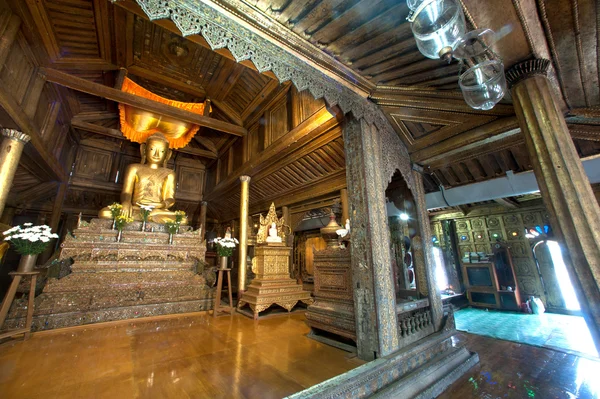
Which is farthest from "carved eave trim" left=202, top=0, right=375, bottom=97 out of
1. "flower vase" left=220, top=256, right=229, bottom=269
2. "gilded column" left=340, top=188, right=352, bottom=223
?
"flower vase" left=220, top=256, right=229, bottom=269

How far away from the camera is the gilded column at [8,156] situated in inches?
A: 141

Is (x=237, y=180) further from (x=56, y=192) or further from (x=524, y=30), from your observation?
(x=524, y=30)

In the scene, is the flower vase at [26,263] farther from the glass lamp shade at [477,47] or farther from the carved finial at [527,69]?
the carved finial at [527,69]

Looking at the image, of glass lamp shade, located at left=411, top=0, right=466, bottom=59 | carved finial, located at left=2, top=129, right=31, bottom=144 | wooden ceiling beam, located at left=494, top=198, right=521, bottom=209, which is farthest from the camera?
wooden ceiling beam, located at left=494, top=198, right=521, bottom=209

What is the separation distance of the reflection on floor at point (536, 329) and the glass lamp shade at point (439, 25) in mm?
4237

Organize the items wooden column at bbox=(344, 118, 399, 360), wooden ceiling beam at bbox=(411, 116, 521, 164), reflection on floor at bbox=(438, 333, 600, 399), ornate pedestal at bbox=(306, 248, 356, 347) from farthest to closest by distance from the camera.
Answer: ornate pedestal at bbox=(306, 248, 356, 347) → wooden ceiling beam at bbox=(411, 116, 521, 164) → wooden column at bbox=(344, 118, 399, 360) → reflection on floor at bbox=(438, 333, 600, 399)

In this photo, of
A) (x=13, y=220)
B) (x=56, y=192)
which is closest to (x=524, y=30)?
(x=56, y=192)

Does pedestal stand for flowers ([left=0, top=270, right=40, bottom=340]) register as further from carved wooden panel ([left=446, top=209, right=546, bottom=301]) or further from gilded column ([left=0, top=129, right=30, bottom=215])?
carved wooden panel ([left=446, top=209, right=546, bottom=301])

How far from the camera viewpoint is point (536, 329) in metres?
4.41

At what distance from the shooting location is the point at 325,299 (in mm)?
3076

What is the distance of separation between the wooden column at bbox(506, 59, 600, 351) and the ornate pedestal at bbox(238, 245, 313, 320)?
395 cm

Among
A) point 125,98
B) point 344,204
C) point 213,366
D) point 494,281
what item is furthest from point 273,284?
point 494,281

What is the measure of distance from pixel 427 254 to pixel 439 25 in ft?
9.57

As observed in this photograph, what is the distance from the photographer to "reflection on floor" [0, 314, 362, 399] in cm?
167
